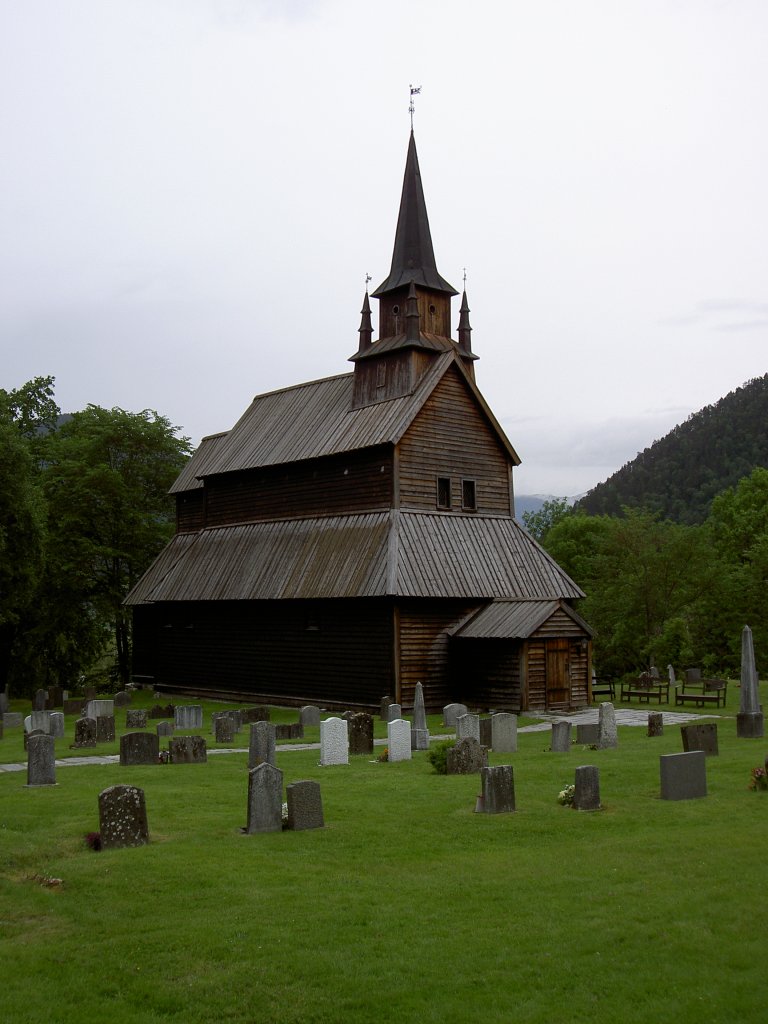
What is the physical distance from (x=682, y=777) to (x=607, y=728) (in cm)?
611

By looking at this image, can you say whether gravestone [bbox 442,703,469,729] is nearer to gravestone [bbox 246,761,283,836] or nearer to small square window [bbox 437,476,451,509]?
small square window [bbox 437,476,451,509]

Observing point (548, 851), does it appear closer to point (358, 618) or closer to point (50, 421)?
point (358, 618)

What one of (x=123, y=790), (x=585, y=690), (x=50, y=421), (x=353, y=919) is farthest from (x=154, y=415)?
(x=353, y=919)

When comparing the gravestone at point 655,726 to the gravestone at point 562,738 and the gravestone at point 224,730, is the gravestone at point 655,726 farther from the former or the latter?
the gravestone at point 224,730

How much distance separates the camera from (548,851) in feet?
39.2

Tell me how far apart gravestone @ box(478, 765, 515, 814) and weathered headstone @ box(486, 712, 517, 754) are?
614 cm

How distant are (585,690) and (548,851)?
784 inches

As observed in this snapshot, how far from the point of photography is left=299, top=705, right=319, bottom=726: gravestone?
27.2 metres

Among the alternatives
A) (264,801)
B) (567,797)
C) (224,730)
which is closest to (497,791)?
(567,797)

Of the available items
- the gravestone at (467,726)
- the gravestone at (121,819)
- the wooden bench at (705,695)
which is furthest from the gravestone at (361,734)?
the wooden bench at (705,695)

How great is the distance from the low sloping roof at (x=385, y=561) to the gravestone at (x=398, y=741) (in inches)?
400

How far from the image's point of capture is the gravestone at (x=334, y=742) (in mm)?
18875

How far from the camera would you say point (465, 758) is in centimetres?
1772

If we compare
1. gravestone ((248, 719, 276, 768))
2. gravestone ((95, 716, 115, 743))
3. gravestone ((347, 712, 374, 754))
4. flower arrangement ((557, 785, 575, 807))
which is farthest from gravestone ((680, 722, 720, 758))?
gravestone ((95, 716, 115, 743))
